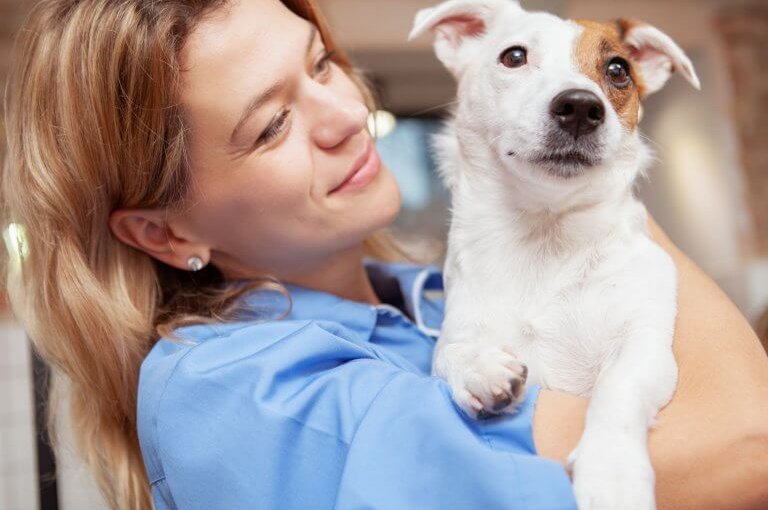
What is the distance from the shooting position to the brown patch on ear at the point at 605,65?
1.33 metres

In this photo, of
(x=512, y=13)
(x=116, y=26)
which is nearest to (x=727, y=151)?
(x=512, y=13)

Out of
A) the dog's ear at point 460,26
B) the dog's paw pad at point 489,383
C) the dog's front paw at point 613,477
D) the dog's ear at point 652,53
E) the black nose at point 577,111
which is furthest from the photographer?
the dog's ear at point 460,26

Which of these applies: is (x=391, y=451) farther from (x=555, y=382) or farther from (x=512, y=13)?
(x=512, y=13)

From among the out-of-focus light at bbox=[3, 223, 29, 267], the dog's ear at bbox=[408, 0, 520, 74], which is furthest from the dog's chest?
the out-of-focus light at bbox=[3, 223, 29, 267]

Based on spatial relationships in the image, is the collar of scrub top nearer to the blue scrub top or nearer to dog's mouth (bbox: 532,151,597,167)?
the blue scrub top

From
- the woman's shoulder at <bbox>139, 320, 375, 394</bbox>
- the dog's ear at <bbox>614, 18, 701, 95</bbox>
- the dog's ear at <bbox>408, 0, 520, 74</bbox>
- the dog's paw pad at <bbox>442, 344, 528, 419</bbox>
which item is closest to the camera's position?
the dog's paw pad at <bbox>442, 344, 528, 419</bbox>

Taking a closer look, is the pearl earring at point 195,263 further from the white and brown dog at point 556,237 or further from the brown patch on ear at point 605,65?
the brown patch on ear at point 605,65

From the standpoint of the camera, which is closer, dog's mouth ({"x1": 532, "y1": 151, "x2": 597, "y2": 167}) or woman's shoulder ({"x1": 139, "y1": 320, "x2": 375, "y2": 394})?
woman's shoulder ({"x1": 139, "y1": 320, "x2": 375, "y2": 394})

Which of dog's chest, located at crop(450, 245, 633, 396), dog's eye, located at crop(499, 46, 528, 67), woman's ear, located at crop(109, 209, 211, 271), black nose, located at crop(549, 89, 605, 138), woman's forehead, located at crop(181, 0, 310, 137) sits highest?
woman's forehead, located at crop(181, 0, 310, 137)

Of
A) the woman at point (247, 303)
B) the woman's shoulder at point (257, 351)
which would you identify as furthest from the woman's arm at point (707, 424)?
the woman's shoulder at point (257, 351)

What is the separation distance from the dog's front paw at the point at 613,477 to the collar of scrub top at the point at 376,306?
575 millimetres

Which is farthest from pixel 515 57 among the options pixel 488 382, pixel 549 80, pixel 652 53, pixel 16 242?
pixel 16 242

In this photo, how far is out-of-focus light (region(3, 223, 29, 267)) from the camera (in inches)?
54.8

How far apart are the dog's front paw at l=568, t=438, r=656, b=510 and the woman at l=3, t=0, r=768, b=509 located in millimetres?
27
